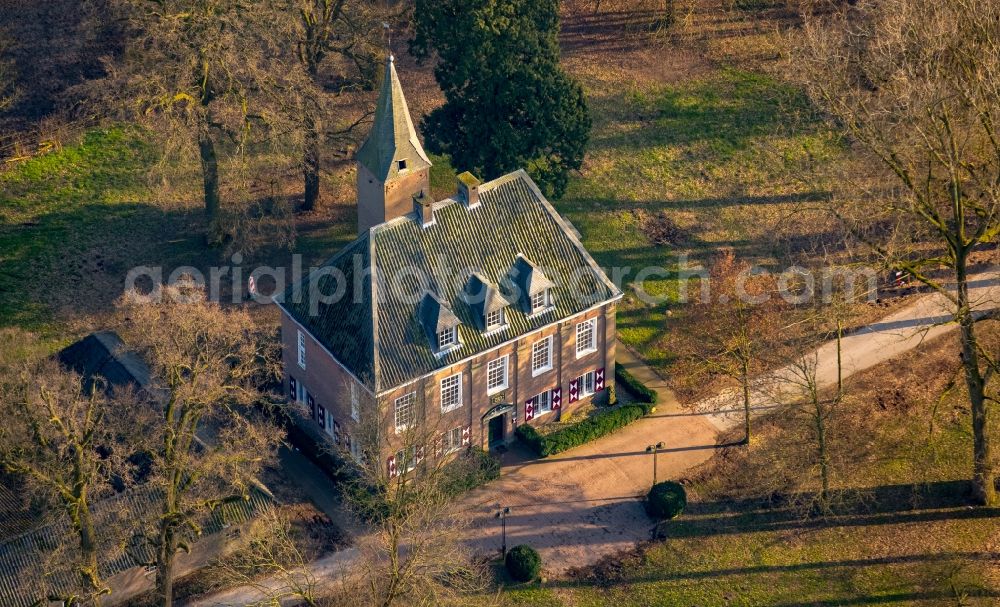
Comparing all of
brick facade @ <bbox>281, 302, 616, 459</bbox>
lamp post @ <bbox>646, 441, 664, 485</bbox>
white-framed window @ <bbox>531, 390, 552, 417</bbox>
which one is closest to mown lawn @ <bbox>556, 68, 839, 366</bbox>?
lamp post @ <bbox>646, 441, 664, 485</bbox>

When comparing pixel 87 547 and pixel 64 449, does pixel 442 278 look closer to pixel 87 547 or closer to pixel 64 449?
pixel 64 449

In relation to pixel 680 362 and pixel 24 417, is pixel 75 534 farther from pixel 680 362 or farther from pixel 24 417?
pixel 680 362

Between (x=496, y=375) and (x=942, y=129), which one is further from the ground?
(x=942, y=129)

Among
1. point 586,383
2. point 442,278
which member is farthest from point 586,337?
point 442,278

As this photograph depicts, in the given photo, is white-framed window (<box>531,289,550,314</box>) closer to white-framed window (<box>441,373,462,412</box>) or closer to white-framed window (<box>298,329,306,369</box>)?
white-framed window (<box>441,373,462,412</box>)

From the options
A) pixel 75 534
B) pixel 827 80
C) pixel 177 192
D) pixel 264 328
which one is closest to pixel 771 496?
pixel 827 80

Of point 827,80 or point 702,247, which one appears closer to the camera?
point 827,80

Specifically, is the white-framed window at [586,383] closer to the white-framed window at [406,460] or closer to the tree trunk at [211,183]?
the white-framed window at [406,460]
